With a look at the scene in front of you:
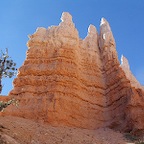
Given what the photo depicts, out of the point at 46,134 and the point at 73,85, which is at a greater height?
the point at 73,85

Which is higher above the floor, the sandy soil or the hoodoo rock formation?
the hoodoo rock formation

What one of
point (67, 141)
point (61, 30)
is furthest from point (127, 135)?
point (61, 30)

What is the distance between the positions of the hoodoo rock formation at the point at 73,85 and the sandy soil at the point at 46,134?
147cm

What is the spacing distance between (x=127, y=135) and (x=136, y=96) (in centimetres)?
415

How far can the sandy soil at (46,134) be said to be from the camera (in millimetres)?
18750

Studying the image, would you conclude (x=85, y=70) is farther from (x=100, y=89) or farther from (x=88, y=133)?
(x=88, y=133)

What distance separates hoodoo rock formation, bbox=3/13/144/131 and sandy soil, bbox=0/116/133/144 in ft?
4.82

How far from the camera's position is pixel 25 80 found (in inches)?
1112

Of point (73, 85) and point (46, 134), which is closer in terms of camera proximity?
point (46, 134)

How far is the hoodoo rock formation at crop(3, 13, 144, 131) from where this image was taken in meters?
25.8

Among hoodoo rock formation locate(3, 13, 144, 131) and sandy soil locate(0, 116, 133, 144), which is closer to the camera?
sandy soil locate(0, 116, 133, 144)

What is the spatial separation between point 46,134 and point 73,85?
26.5 feet

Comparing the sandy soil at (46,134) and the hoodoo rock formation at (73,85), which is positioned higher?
the hoodoo rock formation at (73,85)

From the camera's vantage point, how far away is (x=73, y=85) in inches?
1109
